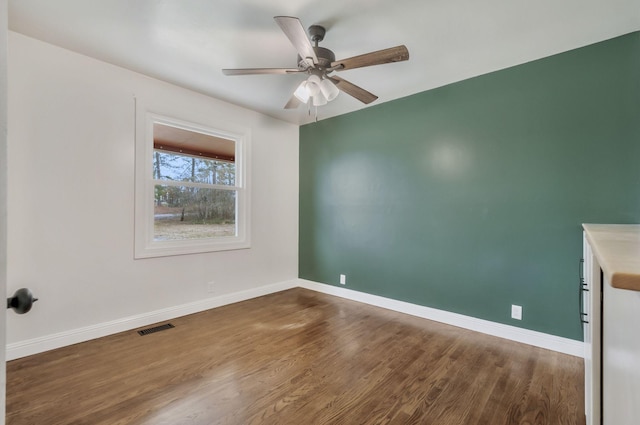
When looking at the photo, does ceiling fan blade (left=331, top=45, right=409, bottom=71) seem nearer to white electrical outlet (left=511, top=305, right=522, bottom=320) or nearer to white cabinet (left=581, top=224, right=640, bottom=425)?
white cabinet (left=581, top=224, right=640, bottom=425)

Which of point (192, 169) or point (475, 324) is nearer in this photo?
point (475, 324)

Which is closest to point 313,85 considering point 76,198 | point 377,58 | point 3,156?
point 377,58

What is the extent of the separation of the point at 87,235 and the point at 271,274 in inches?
86.7

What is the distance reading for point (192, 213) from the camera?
3.35m

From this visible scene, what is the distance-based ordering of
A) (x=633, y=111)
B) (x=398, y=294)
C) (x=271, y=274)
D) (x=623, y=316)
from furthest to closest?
1. (x=271, y=274)
2. (x=398, y=294)
3. (x=633, y=111)
4. (x=623, y=316)

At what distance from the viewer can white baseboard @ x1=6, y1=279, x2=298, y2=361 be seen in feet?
7.37

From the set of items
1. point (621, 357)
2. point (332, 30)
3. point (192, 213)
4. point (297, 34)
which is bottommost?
point (621, 357)

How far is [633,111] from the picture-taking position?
2.11m

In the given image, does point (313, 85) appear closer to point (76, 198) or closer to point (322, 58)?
point (322, 58)

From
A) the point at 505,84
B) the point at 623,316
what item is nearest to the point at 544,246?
the point at 505,84

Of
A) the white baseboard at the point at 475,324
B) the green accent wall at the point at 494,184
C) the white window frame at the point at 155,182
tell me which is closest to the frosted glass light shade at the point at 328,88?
the green accent wall at the point at 494,184

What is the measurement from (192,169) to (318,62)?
2060 mm

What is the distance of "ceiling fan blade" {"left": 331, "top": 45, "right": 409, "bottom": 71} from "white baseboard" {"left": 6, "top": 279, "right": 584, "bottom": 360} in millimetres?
2505

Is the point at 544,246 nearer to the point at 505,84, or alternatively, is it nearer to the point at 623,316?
the point at 505,84
